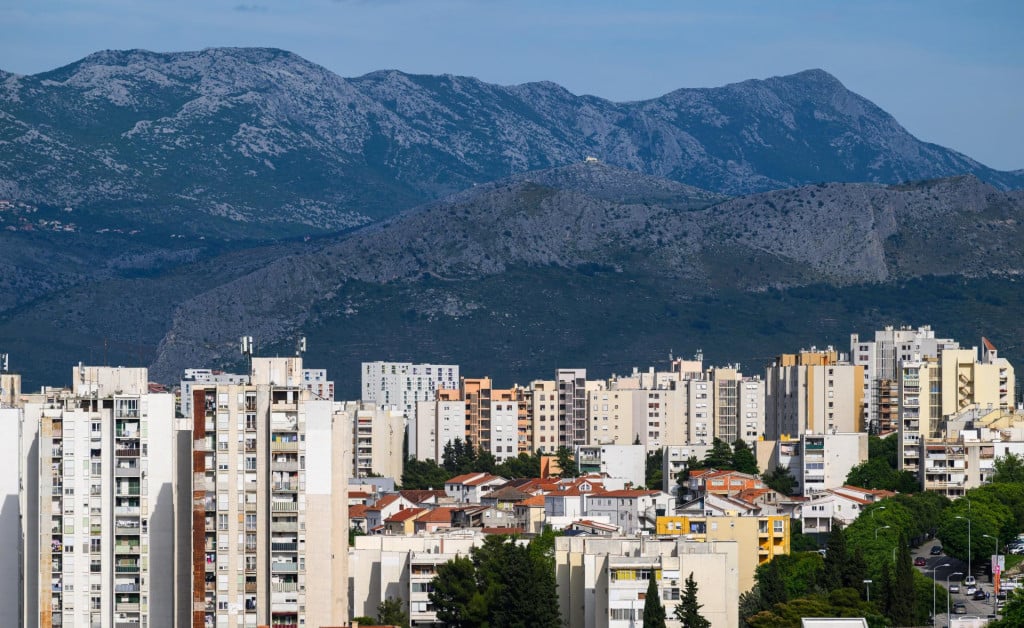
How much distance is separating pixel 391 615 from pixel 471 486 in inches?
2250

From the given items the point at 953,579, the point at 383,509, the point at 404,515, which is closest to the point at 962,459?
the point at 383,509

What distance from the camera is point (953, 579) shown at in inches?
3957

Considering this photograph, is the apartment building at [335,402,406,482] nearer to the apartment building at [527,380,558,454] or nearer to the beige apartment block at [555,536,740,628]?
the apartment building at [527,380,558,454]

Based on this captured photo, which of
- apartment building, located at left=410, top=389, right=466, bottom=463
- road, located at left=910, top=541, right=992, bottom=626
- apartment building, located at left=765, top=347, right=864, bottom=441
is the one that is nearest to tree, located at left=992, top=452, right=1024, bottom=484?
→ road, located at left=910, top=541, right=992, bottom=626

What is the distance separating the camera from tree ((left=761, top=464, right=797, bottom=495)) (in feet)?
449

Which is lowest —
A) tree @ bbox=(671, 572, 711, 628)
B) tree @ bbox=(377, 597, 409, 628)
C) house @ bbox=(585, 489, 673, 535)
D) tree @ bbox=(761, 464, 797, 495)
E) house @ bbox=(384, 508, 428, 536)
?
tree @ bbox=(377, 597, 409, 628)

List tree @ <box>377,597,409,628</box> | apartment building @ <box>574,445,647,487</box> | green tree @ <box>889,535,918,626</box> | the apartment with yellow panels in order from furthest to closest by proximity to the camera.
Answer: apartment building @ <box>574,445,647,487</box>
the apartment with yellow panels
tree @ <box>377,597,409,628</box>
green tree @ <box>889,535,918,626</box>

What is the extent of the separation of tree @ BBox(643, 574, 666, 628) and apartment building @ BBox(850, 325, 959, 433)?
92558 mm

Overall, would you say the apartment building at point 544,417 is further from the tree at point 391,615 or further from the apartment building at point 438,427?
the tree at point 391,615

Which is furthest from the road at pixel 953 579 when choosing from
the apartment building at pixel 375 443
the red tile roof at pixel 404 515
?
the apartment building at pixel 375 443

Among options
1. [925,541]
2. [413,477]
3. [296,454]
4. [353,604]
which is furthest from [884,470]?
[296,454]

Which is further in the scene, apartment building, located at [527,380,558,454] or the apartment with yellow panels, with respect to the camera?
apartment building, located at [527,380,558,454]

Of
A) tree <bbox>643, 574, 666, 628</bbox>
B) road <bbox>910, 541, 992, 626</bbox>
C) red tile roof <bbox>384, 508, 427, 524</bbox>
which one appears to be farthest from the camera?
red tile roof <bbox>384, 508, 427, 524</bbox>

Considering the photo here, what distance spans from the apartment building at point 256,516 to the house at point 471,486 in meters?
57.7
